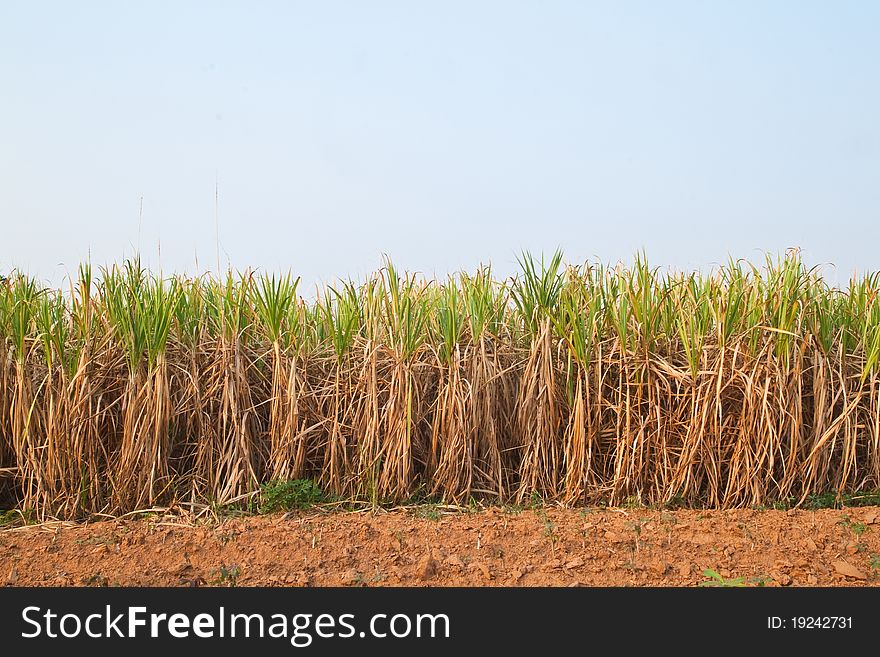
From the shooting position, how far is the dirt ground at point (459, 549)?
4.15 m

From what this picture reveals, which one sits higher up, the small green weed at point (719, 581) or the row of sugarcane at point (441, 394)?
the row of sugarcane at point (441, 394)

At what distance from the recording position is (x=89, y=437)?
520cm

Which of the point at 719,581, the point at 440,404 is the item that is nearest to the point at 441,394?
the point at 440,404

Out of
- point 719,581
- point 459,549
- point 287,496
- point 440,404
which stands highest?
point 440,404

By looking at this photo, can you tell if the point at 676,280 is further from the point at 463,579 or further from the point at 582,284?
the point at 463,579

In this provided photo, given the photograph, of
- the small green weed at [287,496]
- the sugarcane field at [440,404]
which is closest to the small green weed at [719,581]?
the sugarcane field at [440,404]

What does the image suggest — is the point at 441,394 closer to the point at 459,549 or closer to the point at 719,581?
the point at 459,549

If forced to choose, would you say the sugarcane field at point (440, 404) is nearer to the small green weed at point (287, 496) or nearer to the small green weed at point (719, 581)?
the small green weed at point (287, 496)

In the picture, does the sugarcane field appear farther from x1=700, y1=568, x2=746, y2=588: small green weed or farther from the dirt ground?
x1=700, y1=568, x2=746, y2=588: small green weed

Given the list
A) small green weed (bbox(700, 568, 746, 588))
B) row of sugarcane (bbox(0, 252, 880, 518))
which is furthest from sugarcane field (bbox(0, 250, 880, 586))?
small green weed (bbox(700, 568, 746, 588))

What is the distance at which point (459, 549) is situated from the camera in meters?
4.41
